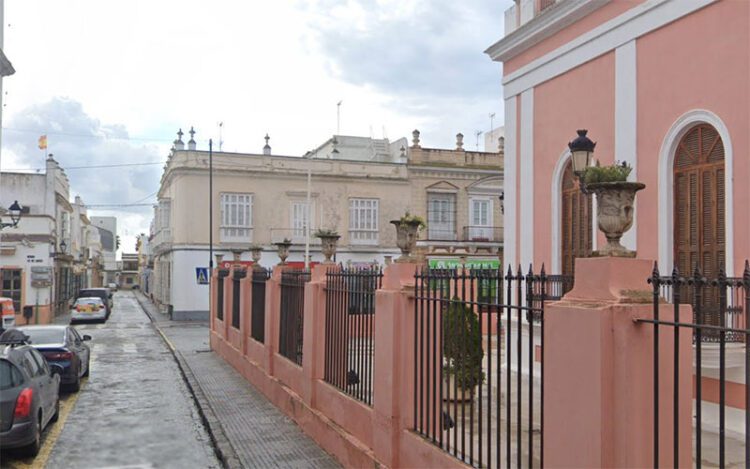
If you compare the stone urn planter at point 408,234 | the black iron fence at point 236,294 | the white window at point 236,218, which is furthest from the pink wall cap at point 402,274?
the white window at point 236,218

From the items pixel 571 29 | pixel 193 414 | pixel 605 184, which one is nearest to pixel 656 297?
pixel 605 184

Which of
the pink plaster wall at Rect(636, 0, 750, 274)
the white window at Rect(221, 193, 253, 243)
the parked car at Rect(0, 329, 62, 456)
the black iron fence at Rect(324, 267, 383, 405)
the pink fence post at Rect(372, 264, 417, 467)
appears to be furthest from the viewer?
the white window at Rect(221, 193, 253, 243)

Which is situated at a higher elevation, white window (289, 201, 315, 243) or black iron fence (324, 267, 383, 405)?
white window (289, 201, 315, 243)

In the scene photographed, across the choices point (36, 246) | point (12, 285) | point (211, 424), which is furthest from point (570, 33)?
point (12, 285)

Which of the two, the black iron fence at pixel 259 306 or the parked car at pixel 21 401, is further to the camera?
the black iron fence at pixel 259 306

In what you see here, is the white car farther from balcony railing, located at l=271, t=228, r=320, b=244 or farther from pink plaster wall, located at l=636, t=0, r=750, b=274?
pink plaster wall, located at l=636, t=0, r=750, b=274

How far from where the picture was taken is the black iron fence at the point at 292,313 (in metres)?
11.1

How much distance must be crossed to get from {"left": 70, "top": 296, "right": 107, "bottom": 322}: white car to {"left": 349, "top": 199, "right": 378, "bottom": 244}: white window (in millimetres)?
12740

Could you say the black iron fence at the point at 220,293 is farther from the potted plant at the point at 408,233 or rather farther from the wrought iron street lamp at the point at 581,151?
the wrought iron street lamp at the point at 581,151

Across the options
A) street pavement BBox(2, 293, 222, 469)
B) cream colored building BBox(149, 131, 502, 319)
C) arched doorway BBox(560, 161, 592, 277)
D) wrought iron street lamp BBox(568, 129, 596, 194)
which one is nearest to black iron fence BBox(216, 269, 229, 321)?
street pavement BBox(2, 293, 222, 469)

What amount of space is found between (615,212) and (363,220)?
32.4 m

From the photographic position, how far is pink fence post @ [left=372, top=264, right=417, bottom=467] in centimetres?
692

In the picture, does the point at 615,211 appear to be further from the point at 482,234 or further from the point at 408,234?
the point at 482,234

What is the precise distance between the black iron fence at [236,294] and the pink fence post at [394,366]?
9941 mm
